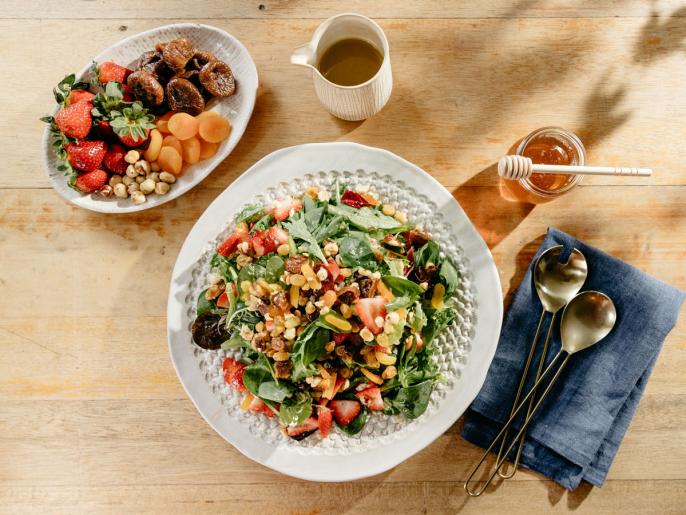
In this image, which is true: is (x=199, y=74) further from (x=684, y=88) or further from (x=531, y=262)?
(x=684, y=88)

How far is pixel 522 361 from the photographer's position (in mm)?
1665

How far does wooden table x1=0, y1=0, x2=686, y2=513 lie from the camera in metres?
1.74

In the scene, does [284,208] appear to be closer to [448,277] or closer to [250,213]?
[250,213]

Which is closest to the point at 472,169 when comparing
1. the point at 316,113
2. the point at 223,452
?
the point at 316,113

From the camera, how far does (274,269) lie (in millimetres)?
1442

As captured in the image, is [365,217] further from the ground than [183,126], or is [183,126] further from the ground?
[183,126]

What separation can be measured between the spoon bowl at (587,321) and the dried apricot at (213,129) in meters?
1.24

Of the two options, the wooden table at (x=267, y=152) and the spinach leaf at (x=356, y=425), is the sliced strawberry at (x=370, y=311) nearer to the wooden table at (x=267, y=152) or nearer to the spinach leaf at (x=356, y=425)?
the spinach leaf at (x=356, y=425)

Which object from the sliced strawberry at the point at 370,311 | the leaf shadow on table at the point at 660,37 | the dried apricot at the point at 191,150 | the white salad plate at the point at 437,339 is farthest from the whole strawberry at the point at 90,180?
the leaf shadow on table at the point at 660,37

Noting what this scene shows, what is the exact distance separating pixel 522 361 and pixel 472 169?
649 mm

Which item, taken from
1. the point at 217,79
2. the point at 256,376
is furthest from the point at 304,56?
the point at 256,376

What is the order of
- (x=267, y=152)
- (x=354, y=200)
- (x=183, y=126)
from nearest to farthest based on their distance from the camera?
(x=354, y=200)
(x=183, y=126)
(x=267, y=152)

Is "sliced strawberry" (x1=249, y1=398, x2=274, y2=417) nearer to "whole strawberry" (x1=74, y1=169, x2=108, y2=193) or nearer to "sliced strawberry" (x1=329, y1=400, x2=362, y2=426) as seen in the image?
"sliced strawberry" (x1=329, y1=400, x2=362, y2=426)

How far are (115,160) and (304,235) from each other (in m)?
0.71
